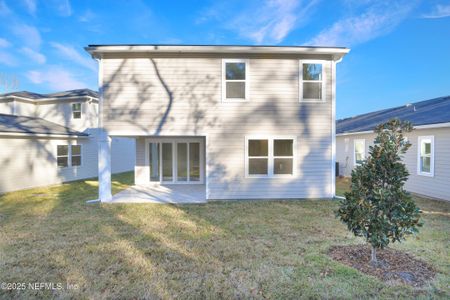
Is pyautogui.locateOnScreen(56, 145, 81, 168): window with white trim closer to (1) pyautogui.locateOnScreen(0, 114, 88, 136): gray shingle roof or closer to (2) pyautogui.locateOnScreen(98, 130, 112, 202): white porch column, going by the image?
(1) pyautogui.locateOnScreen(0, 114, 88, 136): gray shingle roof

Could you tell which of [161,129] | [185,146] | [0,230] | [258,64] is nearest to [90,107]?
[185,146]

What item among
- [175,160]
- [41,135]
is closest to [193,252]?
[175,160]

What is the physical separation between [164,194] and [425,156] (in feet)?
33.3

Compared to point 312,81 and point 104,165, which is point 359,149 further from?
point 104,165

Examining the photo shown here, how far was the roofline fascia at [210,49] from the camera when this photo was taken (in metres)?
7.32

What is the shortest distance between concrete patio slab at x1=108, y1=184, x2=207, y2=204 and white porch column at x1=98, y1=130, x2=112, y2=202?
38 centimetres

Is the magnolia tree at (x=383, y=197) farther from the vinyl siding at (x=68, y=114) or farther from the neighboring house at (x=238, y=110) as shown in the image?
the vinyl siding at (x=68, y=114)

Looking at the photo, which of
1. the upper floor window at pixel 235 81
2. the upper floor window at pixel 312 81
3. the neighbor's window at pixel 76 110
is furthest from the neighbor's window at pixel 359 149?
the neighbor's window at pixel 76 110

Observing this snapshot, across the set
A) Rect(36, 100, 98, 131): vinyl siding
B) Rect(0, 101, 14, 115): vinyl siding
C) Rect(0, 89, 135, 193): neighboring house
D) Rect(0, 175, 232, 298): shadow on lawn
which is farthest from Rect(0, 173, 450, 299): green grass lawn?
Rect(0, 101, 14, 115): vinyl siding

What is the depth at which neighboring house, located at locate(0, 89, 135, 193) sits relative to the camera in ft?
32.6

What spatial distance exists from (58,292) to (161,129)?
215 inches

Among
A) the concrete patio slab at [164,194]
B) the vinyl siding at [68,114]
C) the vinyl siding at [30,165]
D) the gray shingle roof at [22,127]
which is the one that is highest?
the vinyl siding at [68,114]

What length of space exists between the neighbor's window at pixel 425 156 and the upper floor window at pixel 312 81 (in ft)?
14.4

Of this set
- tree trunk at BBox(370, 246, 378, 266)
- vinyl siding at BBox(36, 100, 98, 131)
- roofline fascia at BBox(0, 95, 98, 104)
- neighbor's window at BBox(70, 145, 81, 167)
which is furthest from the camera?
vinyl siding at BBox(36, 100, 98, 131)
